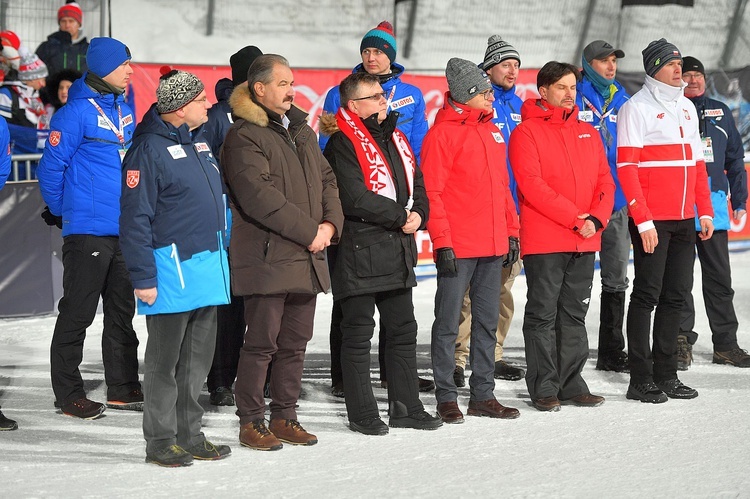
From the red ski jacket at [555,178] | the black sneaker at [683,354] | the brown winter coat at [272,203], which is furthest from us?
the black sneaker at [683,354]

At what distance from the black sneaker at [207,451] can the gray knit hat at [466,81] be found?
7.46 feet

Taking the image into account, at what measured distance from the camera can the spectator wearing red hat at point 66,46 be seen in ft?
37.8

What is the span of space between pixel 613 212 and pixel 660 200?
88 centimetres

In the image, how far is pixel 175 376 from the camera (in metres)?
5.66

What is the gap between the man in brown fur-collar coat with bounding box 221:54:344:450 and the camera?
5.66 meters

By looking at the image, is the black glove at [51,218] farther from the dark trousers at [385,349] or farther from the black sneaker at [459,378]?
the black sneaker at [459,378]

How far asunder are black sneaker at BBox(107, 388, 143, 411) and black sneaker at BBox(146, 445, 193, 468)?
1286 millimetres

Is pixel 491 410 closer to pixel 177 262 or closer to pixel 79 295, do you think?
pixel 177 262

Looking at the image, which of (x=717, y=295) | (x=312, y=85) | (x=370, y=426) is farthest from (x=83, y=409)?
(x=312, y=85)

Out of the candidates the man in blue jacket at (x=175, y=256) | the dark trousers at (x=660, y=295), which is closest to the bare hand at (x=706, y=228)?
the dark trousers at (x=660, y=295)

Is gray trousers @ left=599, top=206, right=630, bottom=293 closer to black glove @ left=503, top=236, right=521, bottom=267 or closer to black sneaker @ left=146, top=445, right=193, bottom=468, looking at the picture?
black glove @ left=503, top=236, right=521, bottom=267

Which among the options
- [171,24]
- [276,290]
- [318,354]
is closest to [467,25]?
[171,24]

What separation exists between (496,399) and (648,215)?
1351mm

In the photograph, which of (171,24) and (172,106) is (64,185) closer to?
(172,106)
